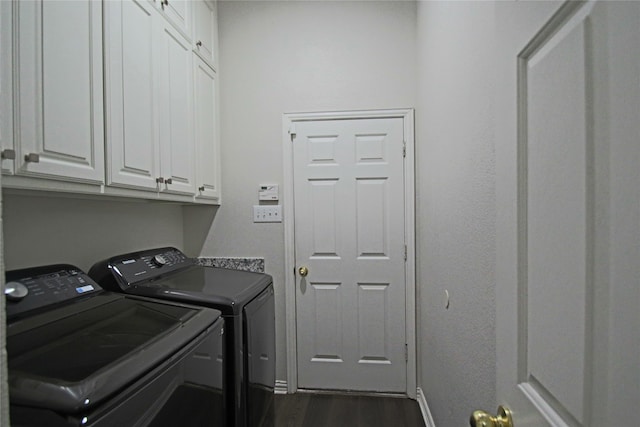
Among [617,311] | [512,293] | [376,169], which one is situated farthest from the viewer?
[376,169]

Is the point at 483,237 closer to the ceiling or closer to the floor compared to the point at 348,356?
closer to the ceiling

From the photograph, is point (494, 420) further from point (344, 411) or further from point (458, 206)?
point (344, 411)

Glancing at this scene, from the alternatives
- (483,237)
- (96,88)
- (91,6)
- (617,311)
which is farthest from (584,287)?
(91,6)

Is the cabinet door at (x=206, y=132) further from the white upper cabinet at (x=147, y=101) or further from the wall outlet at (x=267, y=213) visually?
the wall outlet at (x=267, y=213)

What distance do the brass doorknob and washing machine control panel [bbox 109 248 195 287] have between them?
1.44m

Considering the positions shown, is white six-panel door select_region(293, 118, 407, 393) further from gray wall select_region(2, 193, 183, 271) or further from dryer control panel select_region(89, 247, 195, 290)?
gray wall select_region(2, 193, 183, 271)

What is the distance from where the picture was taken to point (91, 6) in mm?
1272

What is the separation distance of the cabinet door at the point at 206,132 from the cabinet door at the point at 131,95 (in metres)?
0.49

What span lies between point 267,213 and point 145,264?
0.94 metres

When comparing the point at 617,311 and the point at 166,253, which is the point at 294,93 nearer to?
the point at 166,253

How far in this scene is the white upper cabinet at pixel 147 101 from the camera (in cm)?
139

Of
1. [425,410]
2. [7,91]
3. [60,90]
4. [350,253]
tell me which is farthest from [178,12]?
[425,410]

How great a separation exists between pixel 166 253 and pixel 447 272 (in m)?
1.55

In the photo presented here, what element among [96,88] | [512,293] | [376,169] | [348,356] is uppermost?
[96,88]
